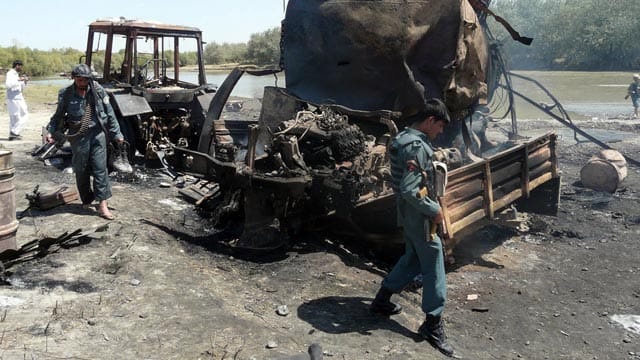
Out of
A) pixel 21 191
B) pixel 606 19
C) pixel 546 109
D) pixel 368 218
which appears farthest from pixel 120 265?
pixel 606 19

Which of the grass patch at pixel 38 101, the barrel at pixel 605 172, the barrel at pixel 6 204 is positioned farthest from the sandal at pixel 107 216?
the grass patch at pixel 38 101

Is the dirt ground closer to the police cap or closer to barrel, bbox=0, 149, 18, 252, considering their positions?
barrel, bbox=0, 149, 18, 252

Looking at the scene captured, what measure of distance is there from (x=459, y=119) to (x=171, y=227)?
3368mm

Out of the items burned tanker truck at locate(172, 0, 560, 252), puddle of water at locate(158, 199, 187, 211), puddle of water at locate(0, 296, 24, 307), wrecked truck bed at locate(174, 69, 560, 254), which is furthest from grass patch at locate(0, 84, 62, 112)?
puddle of water at locate(0, 296, 24, 307)

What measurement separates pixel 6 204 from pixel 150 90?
495cm

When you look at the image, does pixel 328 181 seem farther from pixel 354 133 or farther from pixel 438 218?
pixel 438 218

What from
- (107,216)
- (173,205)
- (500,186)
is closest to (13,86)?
(173,205)

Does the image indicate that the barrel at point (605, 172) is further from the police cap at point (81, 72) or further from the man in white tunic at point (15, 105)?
the man in white tunic at point (15, 105)

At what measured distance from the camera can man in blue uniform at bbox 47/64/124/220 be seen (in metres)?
5.36

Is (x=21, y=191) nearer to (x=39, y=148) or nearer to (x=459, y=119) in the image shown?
(x=39, y=148)

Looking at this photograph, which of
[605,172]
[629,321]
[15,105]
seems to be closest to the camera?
[629,321]

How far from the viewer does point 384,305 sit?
3867mm

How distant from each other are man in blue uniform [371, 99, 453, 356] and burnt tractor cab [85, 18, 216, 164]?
17.5 ft

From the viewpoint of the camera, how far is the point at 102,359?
2879 millimetres
